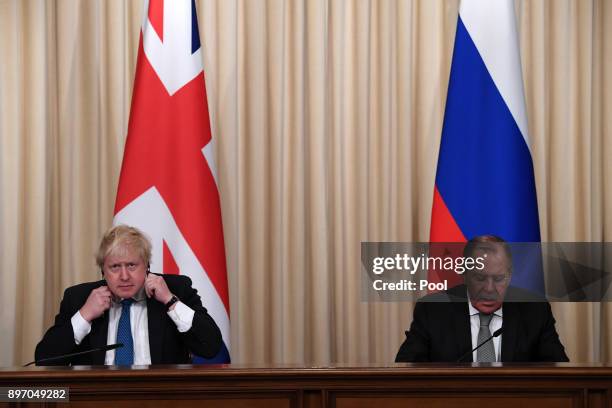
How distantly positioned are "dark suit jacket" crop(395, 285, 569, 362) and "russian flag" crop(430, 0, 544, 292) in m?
0.57

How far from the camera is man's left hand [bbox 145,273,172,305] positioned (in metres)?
2.87

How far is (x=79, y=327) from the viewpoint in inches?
112

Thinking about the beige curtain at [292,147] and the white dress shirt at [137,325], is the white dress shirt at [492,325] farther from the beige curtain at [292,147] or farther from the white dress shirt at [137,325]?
the beige curtain at [292,147]

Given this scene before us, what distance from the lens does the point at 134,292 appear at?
2.88 m

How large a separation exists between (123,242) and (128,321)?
275 mm

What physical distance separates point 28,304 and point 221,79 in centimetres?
151

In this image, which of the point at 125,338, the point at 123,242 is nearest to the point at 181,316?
the point at 125,338

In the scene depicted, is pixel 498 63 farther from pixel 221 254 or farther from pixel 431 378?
pixel 431 378

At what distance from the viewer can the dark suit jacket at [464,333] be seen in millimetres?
2896

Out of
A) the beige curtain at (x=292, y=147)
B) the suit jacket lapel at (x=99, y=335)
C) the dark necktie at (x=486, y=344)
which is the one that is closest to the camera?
the suit jacket lapel at (x=99, y=335)

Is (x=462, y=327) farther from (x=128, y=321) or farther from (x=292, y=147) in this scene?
(x=292, y=147)

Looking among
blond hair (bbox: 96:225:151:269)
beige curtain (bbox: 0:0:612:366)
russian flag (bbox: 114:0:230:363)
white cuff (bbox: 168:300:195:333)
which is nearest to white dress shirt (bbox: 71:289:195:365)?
white cuff (bbox: 168:300:195:333)

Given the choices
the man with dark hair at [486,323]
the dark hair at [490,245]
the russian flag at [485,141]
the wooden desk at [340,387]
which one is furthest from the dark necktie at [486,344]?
the wooden desk at [340,387]

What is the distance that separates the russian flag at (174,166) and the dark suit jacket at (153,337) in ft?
2.04
